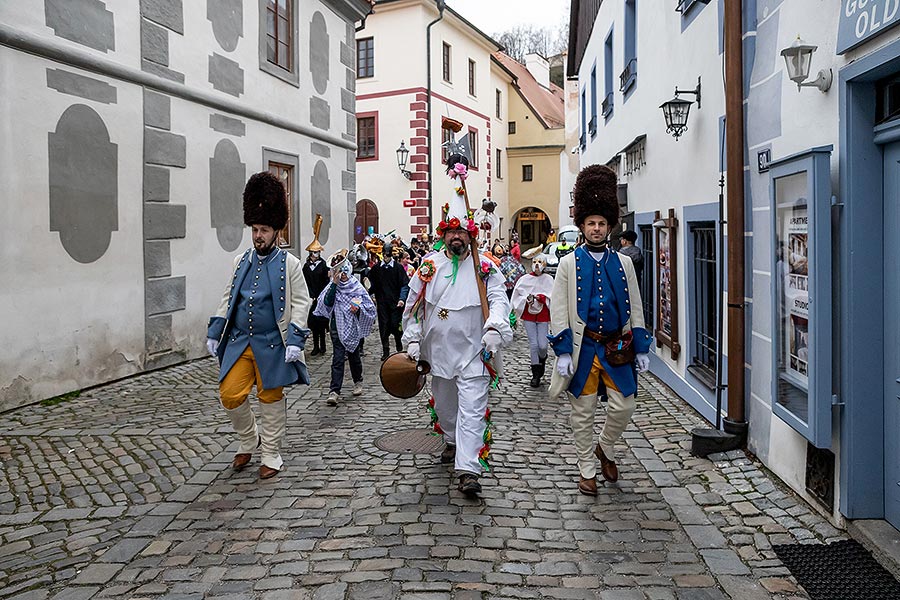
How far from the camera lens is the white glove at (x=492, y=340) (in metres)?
5.17

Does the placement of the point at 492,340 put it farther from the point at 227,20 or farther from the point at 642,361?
the point at 227,20

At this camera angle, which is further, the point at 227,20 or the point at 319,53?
the point at 319,53

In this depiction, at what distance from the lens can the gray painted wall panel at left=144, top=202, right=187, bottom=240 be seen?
30.8ft

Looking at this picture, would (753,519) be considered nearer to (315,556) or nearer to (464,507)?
(464,507)

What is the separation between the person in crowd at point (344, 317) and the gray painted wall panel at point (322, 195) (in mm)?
5507

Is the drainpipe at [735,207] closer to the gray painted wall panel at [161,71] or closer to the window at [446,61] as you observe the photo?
the gray painted wall panel at [161,71]

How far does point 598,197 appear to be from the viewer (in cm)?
521

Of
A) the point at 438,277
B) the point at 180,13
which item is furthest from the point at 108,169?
the point at 438,277

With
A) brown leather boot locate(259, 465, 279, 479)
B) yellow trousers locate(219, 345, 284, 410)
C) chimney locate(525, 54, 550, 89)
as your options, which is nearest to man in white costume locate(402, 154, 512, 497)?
yellow trousers locate(219, 345, 284, 410)

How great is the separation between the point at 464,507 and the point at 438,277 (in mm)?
1631

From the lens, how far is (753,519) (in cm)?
457

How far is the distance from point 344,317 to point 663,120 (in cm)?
425

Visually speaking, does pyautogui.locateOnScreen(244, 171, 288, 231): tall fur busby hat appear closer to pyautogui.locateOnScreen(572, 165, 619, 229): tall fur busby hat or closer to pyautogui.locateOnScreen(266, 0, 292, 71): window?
pyautogui.locateOnScreen(572, 165, 619, 229): tall fur busby hat

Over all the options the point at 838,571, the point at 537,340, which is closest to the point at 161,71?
the point at 537,340
